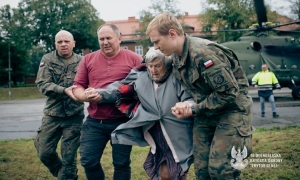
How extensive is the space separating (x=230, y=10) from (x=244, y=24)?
242 centimetres

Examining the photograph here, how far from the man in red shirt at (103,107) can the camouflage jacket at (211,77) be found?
3.08 ft

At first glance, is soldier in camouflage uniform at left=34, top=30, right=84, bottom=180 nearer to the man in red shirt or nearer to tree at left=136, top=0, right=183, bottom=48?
the man in red shirt

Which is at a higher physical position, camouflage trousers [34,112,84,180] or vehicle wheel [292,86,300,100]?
camouflage trousers [34,112,84,180]

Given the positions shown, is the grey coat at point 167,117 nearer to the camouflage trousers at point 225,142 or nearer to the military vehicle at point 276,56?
the camouflage trousers at point 225,142

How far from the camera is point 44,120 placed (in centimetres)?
438

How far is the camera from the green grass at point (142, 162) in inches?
175

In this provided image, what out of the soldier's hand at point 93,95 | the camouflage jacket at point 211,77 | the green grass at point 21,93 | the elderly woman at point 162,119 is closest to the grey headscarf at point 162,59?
the elderly woman at point 162,119

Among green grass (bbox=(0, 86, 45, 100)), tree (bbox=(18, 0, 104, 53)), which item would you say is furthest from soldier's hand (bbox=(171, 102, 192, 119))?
tree (bbox=(18, 0, 104, 53))

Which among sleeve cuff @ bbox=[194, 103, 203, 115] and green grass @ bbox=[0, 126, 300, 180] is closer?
sleeve cuff @ bbox=[194, 103, 203, 115]

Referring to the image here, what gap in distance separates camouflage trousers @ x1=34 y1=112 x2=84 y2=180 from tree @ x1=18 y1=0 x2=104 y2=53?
4094 centimetres

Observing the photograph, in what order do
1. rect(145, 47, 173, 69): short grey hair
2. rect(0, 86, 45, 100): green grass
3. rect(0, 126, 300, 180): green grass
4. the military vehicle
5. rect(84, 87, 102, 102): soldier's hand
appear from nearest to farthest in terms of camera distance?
rect(145, 47, 173, 69): short grey hair → rect(84, 87, 102, 102): soldier's hand → rect(0, 126, 300, 180): green grass → the military vehicle → rect(0, 86, 45, 100): green grass

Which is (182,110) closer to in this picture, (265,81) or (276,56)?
(265,81)

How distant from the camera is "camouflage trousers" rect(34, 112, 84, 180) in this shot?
4273 mm

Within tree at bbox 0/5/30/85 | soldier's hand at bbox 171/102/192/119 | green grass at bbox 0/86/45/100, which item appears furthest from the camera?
tree at bbox 0/5/30/85
